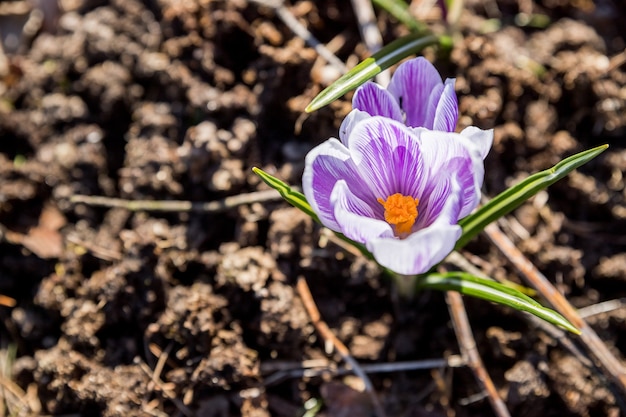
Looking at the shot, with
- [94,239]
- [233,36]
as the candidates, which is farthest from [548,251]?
[94,239]

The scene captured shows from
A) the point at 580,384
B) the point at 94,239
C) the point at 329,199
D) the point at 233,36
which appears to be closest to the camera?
the point at 329,199

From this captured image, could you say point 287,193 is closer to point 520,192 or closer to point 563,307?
point 520,192

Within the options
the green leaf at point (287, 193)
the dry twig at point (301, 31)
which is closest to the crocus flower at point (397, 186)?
the green leaf at point (287, 193)

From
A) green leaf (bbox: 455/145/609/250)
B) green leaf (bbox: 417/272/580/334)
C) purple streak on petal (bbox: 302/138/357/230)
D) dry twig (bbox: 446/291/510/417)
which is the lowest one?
dry twig (bbox: 446/291/510/417)

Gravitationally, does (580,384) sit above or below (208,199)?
below

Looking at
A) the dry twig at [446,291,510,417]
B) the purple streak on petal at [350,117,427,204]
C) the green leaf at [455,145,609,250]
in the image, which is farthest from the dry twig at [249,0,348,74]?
the dry twig at [446,291,510,417]

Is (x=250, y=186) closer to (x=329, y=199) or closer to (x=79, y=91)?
(x=329, y=199)

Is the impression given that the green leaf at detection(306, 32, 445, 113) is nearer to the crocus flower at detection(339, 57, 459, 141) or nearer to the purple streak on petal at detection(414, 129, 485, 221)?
the crocus flower at detection(339, 57, 459, 141)
